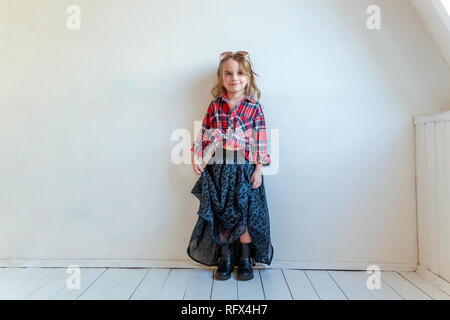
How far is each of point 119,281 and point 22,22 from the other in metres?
1.25

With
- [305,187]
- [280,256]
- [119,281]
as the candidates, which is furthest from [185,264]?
[305,187]

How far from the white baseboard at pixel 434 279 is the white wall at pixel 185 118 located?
72mm

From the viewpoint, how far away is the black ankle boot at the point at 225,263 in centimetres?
134

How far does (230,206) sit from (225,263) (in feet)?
0.82

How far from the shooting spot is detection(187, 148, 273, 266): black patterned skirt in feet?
4.30

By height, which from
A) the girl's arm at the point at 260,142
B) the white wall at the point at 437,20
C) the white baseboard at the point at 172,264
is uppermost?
the white wall at the point at 437,20

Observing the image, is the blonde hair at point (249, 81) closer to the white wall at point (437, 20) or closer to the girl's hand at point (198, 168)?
the girl's hand at point (198, 168)

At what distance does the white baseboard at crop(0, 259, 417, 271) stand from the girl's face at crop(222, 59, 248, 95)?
2.57 feet

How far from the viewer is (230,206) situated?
1311 millimetres

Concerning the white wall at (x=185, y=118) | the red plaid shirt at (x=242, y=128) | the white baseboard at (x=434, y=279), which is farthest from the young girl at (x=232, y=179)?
the white baseboard at (x=434, y=279)

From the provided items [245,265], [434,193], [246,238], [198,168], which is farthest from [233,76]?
[434,193]

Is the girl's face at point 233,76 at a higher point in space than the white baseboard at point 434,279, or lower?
higher

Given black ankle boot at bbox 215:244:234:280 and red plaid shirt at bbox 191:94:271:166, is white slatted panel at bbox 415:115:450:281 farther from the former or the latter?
black ankle boot at bbox 215:244:234:280

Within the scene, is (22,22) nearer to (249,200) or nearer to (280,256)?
(249,200)
